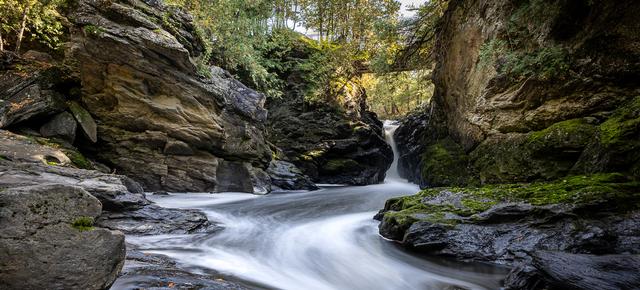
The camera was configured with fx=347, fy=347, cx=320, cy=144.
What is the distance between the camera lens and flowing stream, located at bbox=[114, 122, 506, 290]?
4.89 metres

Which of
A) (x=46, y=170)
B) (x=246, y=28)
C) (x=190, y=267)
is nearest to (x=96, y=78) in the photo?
(x=46, y=170)

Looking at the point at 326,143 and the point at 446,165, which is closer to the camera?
the point at 446,165

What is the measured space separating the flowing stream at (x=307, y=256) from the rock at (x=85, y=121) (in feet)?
10.7

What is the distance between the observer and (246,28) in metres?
15.6

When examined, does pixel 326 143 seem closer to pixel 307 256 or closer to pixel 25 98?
pixel 25 98

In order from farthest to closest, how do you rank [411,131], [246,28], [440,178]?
[411,131], [246,28], [440,178]

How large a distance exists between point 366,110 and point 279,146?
751cm

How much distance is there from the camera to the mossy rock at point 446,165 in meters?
11.1

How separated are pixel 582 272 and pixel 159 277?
4.54 meters

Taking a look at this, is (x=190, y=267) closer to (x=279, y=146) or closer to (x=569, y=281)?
(x=569, y=281)

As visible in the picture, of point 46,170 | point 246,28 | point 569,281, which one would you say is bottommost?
point 569,281

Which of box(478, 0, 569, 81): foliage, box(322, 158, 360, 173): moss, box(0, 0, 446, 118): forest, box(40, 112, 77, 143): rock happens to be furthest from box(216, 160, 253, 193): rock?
box(478, 0, 569, 81): foliage

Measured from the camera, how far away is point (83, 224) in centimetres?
314

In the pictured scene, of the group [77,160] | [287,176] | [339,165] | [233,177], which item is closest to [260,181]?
[233,177]
